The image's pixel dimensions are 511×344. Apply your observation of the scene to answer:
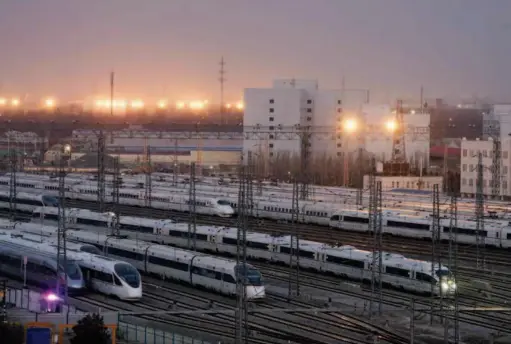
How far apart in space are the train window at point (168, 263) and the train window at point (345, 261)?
1.80 m

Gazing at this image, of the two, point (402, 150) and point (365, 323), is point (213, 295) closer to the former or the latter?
point (365, 323)

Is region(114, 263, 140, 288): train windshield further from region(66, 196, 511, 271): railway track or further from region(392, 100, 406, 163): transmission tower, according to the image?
region(392, 100, 406, 163): transmission tower

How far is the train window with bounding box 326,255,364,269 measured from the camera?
9875 mm

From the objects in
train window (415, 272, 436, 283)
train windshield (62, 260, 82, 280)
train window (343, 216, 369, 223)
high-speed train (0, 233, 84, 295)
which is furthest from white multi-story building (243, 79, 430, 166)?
train windshield (62, 260, 82, 280)

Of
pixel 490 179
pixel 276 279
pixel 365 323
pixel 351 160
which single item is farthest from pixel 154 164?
pixel 365 323

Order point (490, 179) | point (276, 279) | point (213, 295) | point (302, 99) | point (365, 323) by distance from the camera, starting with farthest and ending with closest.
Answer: point (302, 99)
point (490, 179)
point (276, 279)
point (213, 295)
point (365, 323)

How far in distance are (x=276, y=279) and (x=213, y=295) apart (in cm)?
112

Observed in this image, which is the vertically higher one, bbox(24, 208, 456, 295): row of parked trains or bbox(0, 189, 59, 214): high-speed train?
bbox(0, 189, 59, 214): high-speed train

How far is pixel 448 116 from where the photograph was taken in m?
46.8

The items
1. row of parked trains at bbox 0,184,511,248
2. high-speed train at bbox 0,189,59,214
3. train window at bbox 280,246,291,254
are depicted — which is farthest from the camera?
high-speed train at bbox 0,189,59,214

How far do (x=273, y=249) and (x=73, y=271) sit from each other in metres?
2.99

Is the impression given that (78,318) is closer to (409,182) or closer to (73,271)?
(73,271)

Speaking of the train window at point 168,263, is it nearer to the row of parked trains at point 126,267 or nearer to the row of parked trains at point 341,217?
the row of parked trains at point 126,267

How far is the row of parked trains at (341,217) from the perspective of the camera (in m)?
12.2
